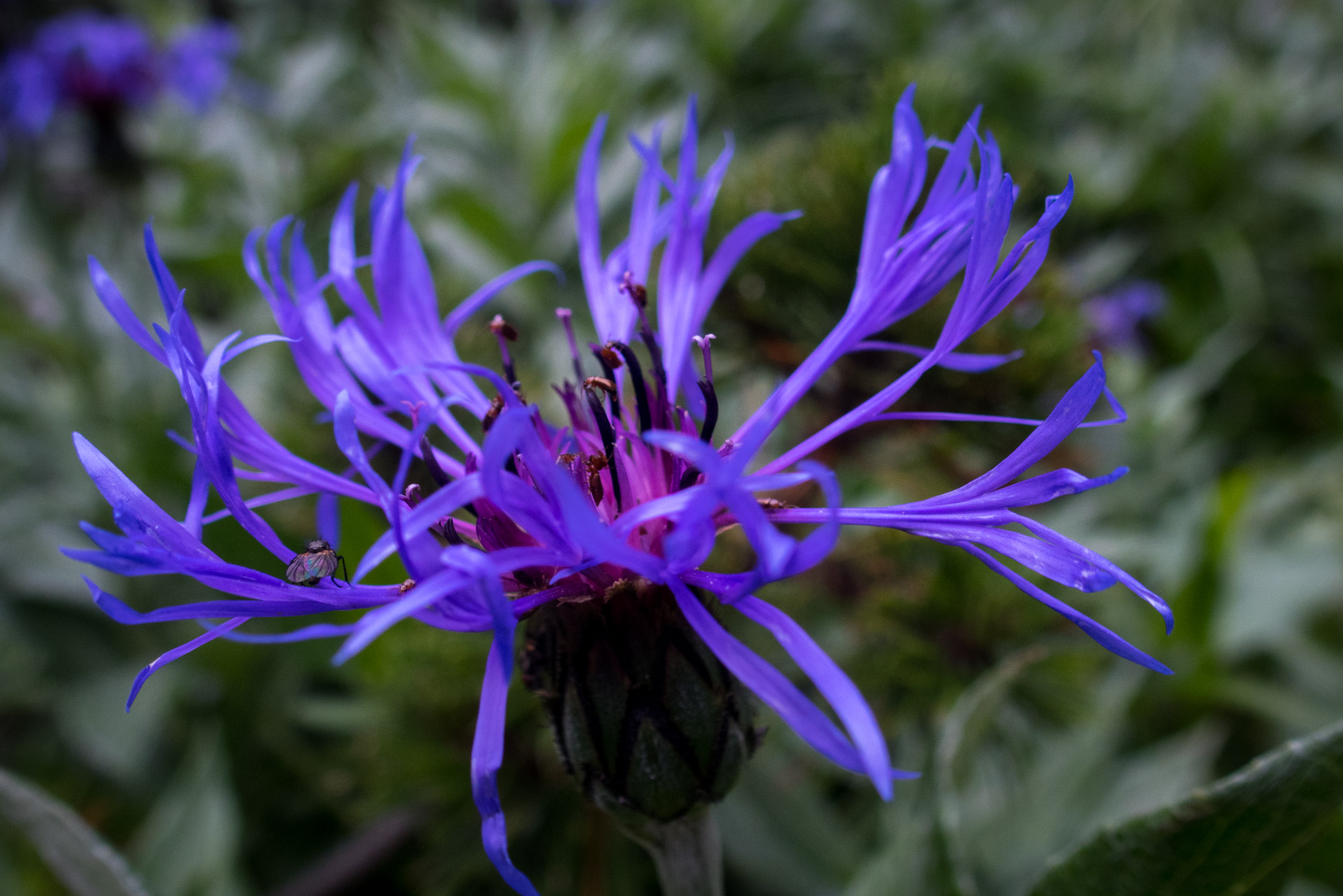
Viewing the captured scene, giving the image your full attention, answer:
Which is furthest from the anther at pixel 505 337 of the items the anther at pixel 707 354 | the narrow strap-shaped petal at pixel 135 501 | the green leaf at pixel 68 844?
the green leaf at pixel 68 844

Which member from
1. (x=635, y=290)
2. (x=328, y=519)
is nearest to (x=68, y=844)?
(x=328, y=519)

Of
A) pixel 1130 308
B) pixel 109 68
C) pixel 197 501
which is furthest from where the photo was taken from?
pixel 109 68

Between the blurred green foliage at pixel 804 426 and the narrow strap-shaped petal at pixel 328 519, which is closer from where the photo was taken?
the narrow strap-shaped petal at pixel 328 519

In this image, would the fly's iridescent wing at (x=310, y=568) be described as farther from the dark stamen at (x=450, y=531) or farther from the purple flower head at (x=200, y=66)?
the purple flower head at (x=200, y=66)

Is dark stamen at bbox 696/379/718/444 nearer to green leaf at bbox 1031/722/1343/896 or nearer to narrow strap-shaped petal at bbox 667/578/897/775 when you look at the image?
narrow strap-shaped petal at bbox 667/578/897/775

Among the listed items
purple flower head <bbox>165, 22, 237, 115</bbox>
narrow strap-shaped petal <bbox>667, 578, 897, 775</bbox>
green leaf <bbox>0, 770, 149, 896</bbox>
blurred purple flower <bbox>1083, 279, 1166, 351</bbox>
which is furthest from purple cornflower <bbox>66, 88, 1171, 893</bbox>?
purple flower head <bbox>165, 22, 237, 115</bbox>

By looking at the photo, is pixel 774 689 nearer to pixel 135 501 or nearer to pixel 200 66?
pixel 135 501
